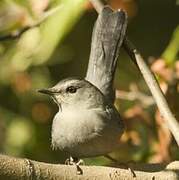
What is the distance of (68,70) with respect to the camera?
6.08 meters

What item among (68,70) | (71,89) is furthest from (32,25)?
(68,70)

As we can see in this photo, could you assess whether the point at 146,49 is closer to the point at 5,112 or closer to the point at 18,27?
the point at 5,112

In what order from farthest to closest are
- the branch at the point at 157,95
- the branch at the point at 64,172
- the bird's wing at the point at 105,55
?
the bird's wing at the point at 105,55
the branch at the point at 157,95
the branch at the point at 64,172

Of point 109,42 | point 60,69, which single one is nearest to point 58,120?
point 109,42

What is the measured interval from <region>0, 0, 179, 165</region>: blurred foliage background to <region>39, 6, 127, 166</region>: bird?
7.8 inches

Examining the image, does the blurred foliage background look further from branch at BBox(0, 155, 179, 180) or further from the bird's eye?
branch at BBox(0, 155, 179, 180)

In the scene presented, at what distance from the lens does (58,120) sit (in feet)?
13.3

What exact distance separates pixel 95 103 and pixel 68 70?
196cm

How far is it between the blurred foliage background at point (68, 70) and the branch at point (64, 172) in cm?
79

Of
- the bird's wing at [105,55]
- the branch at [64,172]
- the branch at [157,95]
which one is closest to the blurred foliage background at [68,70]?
the bird's wing at [105,55]

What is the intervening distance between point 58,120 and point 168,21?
2.45 m

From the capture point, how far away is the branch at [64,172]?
2.58 meters

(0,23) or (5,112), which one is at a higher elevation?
(0,23)

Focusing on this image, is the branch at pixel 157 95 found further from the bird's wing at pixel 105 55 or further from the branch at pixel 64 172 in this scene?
the bird's wing at pixel 105 55
